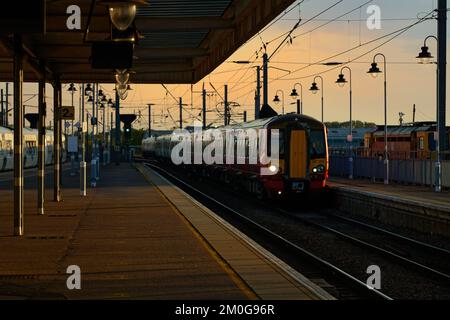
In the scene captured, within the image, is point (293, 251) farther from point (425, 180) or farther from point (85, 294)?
point (425, 180)

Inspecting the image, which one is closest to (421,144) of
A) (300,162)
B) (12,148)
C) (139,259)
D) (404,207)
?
(300,162)

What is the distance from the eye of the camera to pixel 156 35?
2125 centimetres

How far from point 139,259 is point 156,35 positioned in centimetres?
950

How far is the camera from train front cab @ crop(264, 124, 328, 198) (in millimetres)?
27703

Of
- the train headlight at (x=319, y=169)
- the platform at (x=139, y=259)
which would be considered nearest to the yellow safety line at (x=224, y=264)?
the platform at (x=139, y=259)

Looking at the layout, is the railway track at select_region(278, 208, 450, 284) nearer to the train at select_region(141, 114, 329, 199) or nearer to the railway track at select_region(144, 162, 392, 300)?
the railway track at select_region(144, 162, 392, 300)

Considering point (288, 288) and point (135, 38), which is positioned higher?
point (135, 38)

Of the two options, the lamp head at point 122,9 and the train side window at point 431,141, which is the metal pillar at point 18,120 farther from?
the train side window at point 431,141

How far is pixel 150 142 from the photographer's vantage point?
10394 centimetres

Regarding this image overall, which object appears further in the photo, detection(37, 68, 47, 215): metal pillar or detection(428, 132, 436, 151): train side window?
detection(428, 132, 436, 151): train side window

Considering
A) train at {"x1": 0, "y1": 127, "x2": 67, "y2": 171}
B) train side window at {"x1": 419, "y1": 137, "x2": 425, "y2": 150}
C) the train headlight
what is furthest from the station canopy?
train at {"x1": 0, "y1": 127, "x2": 67, "y2": 171}

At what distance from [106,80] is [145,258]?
609 inches

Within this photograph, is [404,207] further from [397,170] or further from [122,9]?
[397,170]
